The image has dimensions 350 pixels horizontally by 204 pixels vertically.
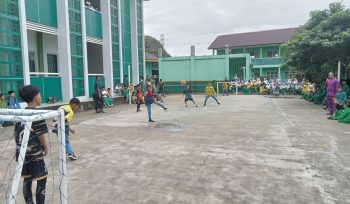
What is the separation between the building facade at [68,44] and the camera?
1164 cm

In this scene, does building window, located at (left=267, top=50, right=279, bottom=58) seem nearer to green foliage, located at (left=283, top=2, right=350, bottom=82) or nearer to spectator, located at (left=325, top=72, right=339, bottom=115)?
green foliage, located at (left=283, top=2, right=350, bottom=82)

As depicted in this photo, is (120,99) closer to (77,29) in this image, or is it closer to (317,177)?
(77,29)

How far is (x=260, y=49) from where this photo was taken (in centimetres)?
4047

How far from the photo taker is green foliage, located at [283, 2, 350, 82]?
45.2 ft

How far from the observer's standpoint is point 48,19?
1410cm

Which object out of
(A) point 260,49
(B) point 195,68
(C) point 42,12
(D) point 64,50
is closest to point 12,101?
(D) point 64,50

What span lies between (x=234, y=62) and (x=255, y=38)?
9115 millimetres

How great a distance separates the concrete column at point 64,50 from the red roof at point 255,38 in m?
29.9

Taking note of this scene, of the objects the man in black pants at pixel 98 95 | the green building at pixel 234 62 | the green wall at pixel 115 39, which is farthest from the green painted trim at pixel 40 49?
the green building at pixel 234 62

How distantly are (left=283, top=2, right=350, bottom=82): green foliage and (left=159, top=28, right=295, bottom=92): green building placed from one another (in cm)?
750

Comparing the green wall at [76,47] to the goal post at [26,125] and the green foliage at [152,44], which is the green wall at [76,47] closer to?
the goal post at [26,125]

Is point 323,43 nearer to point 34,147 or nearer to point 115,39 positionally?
point 115,39

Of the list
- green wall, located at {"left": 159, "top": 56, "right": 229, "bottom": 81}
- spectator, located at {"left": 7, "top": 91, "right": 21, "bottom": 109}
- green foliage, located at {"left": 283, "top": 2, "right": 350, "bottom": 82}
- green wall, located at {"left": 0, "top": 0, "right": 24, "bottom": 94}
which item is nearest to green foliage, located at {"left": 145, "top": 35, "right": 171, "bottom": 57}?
green wall, located at {"left": 159, "top": 56, "right": 229, "bottom": 81}

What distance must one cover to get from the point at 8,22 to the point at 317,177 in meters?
11.5
